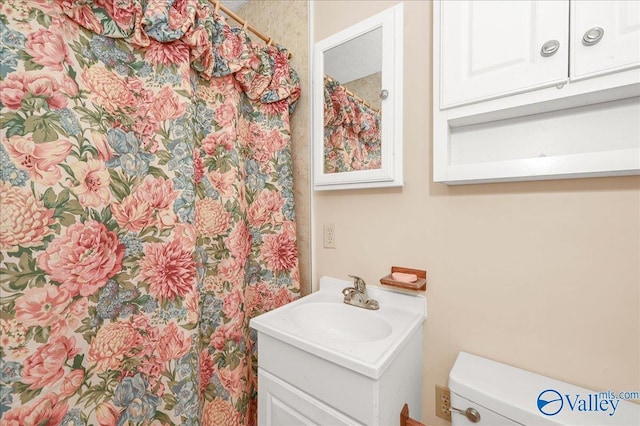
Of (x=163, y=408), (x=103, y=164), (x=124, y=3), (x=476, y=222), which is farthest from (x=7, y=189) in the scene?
(x=476, y=222)

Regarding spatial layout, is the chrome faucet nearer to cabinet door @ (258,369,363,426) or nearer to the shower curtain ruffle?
cabinet door @ (258,369,363,426)

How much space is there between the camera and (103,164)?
0.78 metres

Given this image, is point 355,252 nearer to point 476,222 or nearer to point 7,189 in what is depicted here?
point 476,222

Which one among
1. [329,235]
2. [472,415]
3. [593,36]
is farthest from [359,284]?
[593,36]

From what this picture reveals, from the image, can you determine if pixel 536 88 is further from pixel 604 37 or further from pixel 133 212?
pixel 133 212

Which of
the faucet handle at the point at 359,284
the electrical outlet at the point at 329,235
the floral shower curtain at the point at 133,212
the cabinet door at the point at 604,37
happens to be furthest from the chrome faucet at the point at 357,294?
the cabinet door at the point at 604,37

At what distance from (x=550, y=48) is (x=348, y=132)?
2.30 feet

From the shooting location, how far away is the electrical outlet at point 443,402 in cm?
96

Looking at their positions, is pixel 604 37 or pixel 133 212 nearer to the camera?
pixel 604 37

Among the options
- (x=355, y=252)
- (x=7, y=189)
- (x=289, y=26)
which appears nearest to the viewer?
(x=7, y=189)

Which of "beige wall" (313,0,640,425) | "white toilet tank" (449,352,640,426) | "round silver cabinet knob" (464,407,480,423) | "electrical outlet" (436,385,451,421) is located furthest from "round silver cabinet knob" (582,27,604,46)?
"electrical outlet" (436,385,451,421)

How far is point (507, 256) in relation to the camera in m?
0.85

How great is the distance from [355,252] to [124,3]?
119 centimetres

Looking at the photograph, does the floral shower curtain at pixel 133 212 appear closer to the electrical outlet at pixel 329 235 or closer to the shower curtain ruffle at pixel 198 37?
the shower curtain ruffle at pixel 198 37
